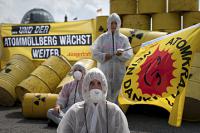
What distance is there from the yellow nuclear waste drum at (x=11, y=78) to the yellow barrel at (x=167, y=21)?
3.00m

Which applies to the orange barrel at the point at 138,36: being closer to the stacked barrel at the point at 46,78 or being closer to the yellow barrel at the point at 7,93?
the stacked barrel at the point at 46,78

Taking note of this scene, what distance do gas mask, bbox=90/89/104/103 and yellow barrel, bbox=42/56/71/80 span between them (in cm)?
573

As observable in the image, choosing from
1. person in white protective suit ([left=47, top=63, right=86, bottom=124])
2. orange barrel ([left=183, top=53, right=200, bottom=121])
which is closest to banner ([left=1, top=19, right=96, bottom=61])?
orange barrel ([left=183, top=53, right=200, bottom=121])

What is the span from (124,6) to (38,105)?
2.91 metres

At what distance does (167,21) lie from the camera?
8234 millimetres

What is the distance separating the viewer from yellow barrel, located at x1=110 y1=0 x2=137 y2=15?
27.9 ft

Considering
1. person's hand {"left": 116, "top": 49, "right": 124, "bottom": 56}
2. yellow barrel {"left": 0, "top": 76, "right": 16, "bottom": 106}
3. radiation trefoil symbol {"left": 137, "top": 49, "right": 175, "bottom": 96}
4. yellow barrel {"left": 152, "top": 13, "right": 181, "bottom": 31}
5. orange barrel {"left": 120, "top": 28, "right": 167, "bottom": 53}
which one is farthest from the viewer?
yellow barrel {"left": 0, "top": 76, "right": 16, "bottom": 106}

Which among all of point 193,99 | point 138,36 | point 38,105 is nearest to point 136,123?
point 193,99

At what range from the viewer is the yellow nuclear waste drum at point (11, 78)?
27.6 ft

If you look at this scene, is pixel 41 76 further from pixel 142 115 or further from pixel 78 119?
pixel 78 119

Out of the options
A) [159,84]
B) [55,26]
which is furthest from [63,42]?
[159,84]

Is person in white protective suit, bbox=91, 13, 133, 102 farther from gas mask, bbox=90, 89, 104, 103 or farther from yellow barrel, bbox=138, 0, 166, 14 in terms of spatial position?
gas mask, bbox=90, 89, 104, 103

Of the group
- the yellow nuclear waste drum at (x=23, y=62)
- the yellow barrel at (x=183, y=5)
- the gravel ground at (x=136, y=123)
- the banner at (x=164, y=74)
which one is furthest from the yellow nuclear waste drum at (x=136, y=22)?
the banner at (x=164, y=74)

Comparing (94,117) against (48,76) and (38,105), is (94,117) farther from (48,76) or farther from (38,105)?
(48,76)
